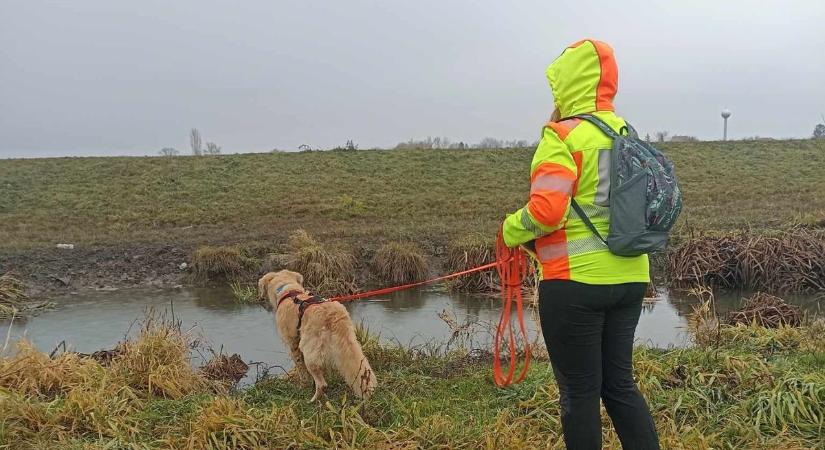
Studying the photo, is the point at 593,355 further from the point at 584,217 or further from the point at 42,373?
the point at 42,373

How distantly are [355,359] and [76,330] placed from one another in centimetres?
508

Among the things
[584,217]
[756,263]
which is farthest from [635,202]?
[756,263]

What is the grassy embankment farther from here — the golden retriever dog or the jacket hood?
the jacket hood

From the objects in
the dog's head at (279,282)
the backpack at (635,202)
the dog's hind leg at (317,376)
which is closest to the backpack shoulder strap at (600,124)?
the backpack at (635,202)

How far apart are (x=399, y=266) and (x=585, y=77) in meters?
8.09

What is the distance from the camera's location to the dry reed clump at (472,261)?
31.9 ft

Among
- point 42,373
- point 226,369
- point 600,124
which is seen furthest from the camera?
point 226,369

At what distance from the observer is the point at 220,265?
10.5 m

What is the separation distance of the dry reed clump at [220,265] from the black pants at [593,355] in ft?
29.1

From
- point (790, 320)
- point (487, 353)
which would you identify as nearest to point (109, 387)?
point (487, 353)

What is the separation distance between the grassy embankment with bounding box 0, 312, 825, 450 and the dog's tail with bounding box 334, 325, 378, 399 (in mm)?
117

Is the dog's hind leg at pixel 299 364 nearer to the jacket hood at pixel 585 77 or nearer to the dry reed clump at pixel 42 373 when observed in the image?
the dry reed clump at pixel 42 373

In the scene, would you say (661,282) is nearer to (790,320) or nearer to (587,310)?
(790,320)

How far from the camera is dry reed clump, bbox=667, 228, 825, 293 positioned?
348 inches
